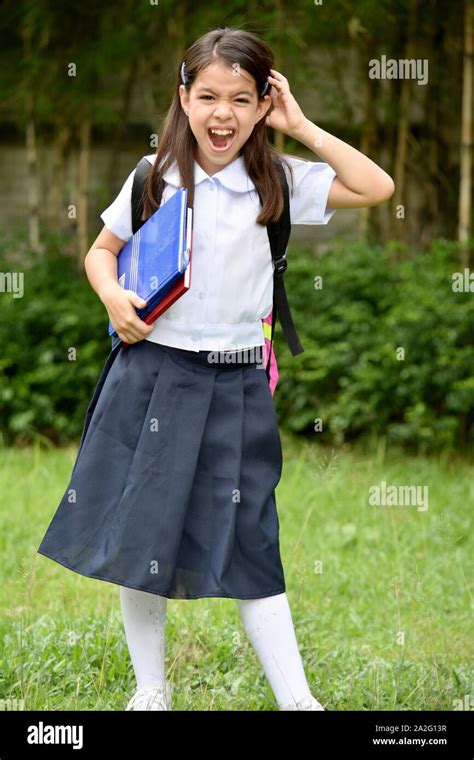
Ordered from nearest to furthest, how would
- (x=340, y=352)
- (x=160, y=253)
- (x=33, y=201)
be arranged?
(x=160, y=253)
(x=340, y=352)
(x=33, y=201)

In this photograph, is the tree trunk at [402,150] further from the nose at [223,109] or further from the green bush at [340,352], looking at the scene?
the nose at [223,109]

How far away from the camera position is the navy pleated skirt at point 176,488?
2.16 metres

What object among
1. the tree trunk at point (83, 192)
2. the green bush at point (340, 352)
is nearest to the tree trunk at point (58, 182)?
the tree trunk at point (83, 192)

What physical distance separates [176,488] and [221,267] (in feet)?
1.48

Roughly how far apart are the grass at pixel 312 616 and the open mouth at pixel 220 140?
0.83m

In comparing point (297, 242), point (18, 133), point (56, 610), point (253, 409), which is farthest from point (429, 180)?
point (253, 409)

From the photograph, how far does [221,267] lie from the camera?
2.21 metres

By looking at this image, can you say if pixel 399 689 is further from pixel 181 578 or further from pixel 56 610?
pixel 56 610

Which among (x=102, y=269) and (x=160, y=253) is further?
(x=102, y=269)

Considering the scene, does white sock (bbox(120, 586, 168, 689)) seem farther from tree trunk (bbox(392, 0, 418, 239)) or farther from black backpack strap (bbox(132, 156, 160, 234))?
tree trunk (bbox(392, 0, 418, 239))

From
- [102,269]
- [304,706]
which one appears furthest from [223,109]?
[304,706]

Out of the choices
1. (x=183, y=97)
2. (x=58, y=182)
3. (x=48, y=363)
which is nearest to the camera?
(x=183, y=97)

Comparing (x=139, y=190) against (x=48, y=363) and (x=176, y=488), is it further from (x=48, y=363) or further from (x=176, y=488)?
(x=48, y=363)

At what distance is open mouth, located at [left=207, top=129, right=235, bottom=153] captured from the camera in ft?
7.14
